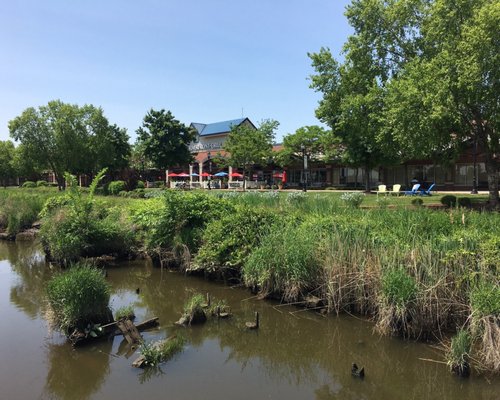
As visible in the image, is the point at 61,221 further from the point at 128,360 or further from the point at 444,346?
the point at 444,346

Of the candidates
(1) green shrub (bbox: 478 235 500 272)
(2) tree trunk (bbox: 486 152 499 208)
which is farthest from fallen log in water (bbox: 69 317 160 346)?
(2) tree trunk (bbox: 486 152 499 208)

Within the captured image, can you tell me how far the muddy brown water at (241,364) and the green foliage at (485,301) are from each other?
87 cm

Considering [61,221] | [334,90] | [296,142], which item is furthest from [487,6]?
[296,142]

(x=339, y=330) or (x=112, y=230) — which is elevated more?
(x=112, y=230)

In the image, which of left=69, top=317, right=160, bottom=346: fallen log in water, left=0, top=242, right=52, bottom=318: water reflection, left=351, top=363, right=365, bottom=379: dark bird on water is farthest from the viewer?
left=0, top=242, right=52, bottom=318: water reflection

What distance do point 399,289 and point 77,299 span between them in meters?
5.27

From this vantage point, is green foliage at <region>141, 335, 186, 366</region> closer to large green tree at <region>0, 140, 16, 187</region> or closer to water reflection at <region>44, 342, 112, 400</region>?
water reflection at <region>44, 342, 112, 400</region>

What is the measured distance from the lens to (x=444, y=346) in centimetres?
679

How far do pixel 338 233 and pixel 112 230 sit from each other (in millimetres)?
8210

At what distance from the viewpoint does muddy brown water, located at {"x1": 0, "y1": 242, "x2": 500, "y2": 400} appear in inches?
226

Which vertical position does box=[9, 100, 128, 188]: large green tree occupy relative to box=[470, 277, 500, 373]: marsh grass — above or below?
above

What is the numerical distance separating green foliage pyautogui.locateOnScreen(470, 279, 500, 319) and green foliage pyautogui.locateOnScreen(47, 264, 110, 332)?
593 centimetres

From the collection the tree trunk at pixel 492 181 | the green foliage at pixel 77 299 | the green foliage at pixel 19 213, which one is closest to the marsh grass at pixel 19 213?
the green foliage at pixel 19 213

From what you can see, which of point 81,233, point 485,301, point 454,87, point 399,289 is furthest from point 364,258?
point 454,87
